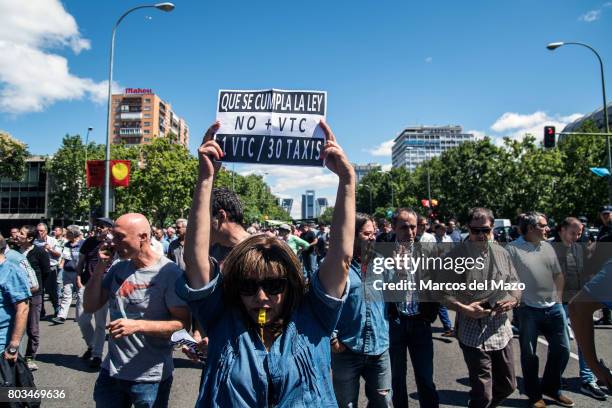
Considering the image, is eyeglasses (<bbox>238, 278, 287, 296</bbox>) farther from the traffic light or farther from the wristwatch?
the traffic light

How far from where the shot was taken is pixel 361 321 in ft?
10.8

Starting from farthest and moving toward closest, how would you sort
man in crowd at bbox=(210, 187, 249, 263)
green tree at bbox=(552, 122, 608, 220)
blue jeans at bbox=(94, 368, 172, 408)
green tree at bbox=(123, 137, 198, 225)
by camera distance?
green tree at bbox=(123, 137, 198, 225) < green tree at bbox=(552, 122, 608, 220) < man in crowd at bbox=(210, 187, 249, 263) < blue jeans at bbox=(94, 368, 172, 408)

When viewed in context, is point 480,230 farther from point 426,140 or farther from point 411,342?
point 426,140

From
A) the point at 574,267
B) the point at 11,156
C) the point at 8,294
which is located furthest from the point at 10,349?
the point at 11,156

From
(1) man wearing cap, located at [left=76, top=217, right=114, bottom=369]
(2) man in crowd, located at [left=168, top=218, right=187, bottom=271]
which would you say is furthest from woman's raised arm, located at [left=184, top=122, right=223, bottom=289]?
(2) man in crowd, located at [left=168, top=218, right=187, bottom=271]

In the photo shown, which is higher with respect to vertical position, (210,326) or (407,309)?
(210,326)

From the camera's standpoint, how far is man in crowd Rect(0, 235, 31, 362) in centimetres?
360

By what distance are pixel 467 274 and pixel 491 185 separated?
133ft

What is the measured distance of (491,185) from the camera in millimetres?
41125

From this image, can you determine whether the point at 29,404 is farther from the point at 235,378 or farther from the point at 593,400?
the point at 593,400

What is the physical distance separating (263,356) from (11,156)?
5447 cm

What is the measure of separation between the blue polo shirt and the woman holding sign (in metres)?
2.59

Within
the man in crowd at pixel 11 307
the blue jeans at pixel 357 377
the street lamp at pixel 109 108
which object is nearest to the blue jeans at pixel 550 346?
the blue jeans at pixel 357 377

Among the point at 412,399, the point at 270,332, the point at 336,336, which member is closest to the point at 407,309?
the point at 336,336
